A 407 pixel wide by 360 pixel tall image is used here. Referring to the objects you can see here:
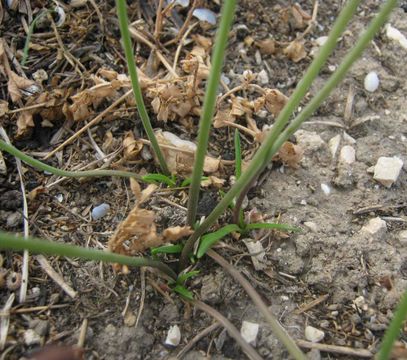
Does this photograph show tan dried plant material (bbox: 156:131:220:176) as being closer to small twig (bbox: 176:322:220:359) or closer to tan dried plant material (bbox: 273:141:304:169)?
tan dried plant material (bbox: 273:141:304:169)

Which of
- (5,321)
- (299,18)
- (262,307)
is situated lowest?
(5,321)

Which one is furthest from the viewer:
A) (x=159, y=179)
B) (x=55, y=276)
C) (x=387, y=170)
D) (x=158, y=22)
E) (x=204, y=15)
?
(x=204, y=15)

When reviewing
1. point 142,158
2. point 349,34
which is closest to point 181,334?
point 142,158

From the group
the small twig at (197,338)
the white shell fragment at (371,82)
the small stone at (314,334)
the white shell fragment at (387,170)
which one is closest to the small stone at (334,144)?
the white shell fragment at (387,170)

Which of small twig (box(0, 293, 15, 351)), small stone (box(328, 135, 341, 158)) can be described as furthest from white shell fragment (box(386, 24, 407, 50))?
small twig (box(0, 293, 15, 351))

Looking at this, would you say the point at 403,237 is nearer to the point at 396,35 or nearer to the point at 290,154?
the point at 290,154

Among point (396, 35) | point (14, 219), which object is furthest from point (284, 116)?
point (396, 35)
